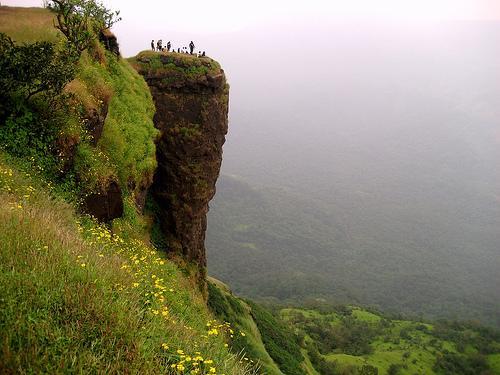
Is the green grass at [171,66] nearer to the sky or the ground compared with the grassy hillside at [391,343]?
nearer to the sky

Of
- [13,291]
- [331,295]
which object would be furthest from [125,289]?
[331,295]

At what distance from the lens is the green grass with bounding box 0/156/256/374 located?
15.4ft

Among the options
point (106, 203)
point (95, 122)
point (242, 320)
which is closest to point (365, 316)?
point (242, 320)

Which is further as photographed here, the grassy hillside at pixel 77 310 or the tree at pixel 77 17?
the tree at pixel 77 17

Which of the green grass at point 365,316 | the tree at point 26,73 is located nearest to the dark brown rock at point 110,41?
the tree at point 26,73

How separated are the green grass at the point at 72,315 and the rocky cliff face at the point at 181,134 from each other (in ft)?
77.3

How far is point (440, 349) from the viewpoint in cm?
10375

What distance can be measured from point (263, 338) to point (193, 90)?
3500cm

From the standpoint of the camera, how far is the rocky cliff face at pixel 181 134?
101ft

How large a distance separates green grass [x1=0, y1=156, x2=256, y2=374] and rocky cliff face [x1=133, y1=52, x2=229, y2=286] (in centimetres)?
2356

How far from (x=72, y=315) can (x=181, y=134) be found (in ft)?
86.6

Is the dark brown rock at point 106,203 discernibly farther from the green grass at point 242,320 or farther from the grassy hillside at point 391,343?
the grassy hillside at point 391,343

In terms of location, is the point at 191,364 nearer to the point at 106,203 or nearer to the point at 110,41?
the point at 106,203

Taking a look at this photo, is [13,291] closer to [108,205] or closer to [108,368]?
[108,368]
